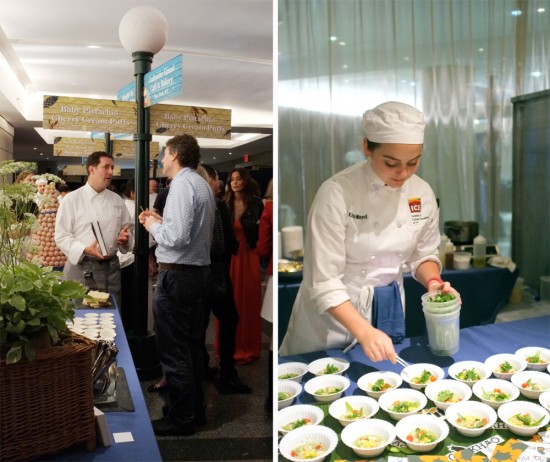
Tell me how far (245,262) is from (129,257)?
32cm

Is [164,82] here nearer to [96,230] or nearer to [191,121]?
[191,121]

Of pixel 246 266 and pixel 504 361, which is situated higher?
pixel 246 266

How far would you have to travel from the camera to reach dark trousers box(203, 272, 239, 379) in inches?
58.8

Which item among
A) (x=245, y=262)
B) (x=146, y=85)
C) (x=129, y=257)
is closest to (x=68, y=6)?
(x=146, y=85)

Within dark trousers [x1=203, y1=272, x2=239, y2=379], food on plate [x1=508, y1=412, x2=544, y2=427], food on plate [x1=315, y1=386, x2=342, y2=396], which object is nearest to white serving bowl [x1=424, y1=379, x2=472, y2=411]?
food on plate [x1=508, y1=412, x2=544, y2=427]

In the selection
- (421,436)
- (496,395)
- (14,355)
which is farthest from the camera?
(496,395)

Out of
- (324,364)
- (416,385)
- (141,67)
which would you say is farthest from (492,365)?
(141,67)

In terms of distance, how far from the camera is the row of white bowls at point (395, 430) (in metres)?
1.19

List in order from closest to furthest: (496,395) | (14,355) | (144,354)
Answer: (14,355) < (496,395) < (144,354)

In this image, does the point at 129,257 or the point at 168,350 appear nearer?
the point at 129,257

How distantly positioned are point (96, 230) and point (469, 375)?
1.04m

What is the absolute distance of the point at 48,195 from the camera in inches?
52.1

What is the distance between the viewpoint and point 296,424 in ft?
4.16

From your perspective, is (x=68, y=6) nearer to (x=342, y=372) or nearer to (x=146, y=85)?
(x=146, y=85)
